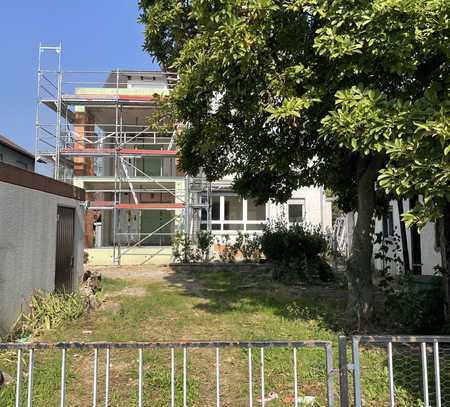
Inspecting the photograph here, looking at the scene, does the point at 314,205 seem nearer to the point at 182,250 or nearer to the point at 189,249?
the point at 189,249

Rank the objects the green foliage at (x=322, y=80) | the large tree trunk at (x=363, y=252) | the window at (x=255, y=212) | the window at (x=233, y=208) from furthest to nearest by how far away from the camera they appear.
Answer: the window at (x=233, y=208) < the window at (x=255, y=212) < the large tree trunk at (x=363, y=252) < the green foliage at (x=322, y=80)

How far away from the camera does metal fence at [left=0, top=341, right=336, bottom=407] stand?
3.41 meters

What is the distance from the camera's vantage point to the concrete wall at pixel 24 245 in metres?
6.88

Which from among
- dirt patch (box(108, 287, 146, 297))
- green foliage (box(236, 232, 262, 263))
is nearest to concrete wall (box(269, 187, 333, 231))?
green foliage (box(236, 232, 262, 263))

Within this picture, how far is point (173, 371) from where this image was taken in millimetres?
3770

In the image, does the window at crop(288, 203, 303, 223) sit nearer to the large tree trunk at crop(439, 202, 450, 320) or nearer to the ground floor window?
the ground floor window

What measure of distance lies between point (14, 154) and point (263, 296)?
19454mm

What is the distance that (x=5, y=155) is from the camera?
77.8ft

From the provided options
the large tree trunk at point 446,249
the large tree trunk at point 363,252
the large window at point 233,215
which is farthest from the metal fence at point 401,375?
the large window at point 233,215

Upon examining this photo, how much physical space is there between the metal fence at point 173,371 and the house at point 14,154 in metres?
19.6

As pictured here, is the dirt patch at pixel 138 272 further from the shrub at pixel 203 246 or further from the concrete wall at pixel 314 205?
the concrete wall at pixel 314 205

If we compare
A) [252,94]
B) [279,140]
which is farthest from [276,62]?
[279,140]

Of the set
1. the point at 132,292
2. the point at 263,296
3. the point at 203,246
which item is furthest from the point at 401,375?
the point at 203,246

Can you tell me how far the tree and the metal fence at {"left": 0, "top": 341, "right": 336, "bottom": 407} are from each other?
2.50 m
